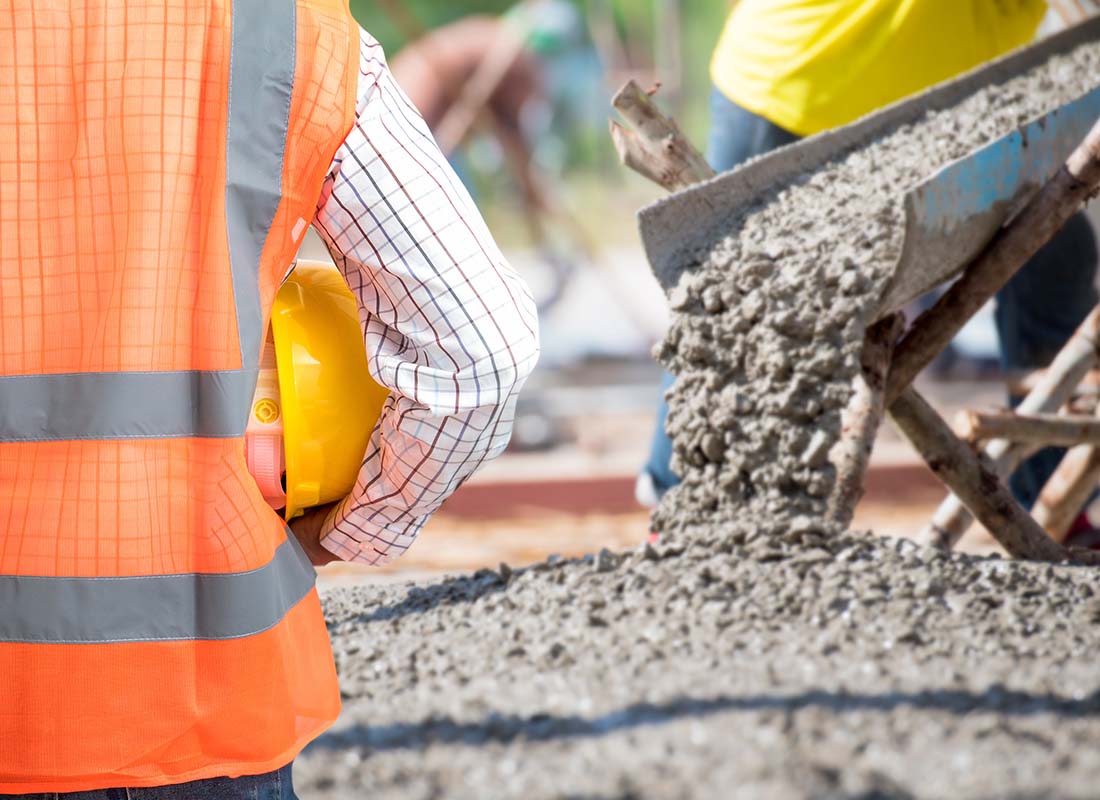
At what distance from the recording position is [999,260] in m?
2.32

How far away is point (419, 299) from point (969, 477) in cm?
164

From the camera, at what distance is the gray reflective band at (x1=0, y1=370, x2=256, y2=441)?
1.05 m

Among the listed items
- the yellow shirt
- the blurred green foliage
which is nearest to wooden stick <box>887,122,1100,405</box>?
the yellow shirt

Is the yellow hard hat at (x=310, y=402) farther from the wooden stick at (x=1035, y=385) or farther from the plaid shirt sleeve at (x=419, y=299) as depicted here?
the wooden stick at (x=1035, y=385)

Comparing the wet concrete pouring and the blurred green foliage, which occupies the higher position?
the blurred green foliage

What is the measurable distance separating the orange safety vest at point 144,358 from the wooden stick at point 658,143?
1443mm

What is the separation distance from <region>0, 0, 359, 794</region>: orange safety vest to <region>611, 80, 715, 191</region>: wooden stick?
1.44 meters

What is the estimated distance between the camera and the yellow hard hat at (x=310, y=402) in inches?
47.9

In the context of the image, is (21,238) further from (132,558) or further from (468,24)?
(468,24)

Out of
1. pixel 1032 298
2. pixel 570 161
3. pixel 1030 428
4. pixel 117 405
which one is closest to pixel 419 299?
pixel 117 405

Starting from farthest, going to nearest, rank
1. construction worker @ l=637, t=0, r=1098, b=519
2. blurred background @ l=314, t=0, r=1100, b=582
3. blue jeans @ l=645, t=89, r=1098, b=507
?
blurred background @ l=314, t=0, r=1100, b=582, blue jeans @ l=645, t=89, r=1098, b=507, construction worker @ l=637, t=0, r=1098, b=519

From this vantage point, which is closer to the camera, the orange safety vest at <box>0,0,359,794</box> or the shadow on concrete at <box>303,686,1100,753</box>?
the orange safety vest at <box>0,0,359,794</box>

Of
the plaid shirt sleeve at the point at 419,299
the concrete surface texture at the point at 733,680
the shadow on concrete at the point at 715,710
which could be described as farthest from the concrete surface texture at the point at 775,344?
the plaid shirt sleeve at the point at 419,299

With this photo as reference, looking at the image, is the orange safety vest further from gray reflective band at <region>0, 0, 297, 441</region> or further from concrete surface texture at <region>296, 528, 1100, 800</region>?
concrete surface texture at <region>296, 528, 1100, 800</region>
